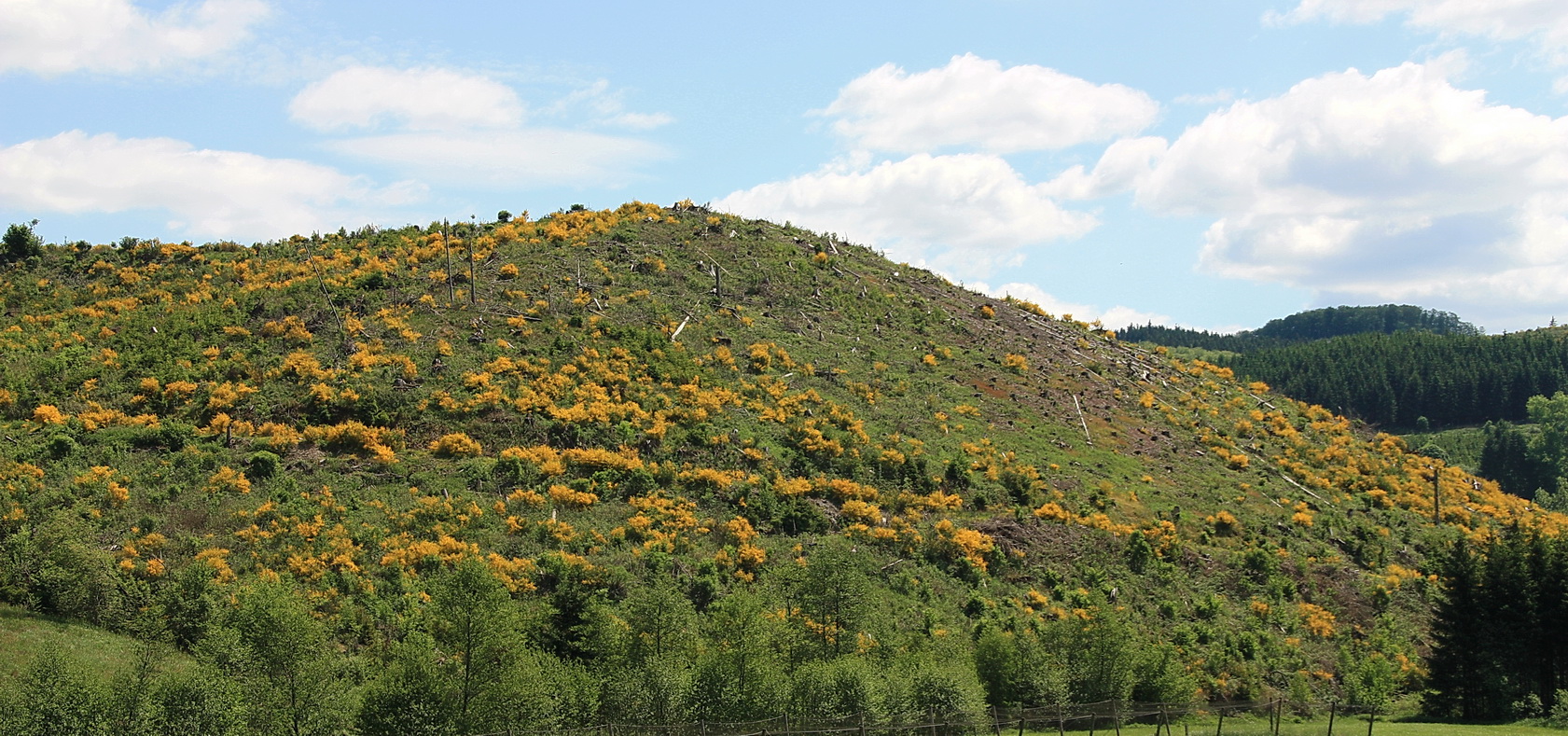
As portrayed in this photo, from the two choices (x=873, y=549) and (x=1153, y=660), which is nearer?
(x=1153, y=660)

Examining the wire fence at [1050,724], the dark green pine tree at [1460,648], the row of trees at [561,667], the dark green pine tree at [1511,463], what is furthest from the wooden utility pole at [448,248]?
the dark green pine tree at [1511,463]

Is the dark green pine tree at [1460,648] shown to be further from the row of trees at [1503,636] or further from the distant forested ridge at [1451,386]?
the distant forested ridge at [1451,386]

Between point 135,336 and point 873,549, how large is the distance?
50053 mm

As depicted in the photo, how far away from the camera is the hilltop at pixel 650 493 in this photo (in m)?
38.7

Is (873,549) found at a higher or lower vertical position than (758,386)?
lower

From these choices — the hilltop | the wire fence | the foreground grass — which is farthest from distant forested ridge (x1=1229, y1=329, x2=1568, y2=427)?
the foreground grass

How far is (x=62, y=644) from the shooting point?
38.0 m

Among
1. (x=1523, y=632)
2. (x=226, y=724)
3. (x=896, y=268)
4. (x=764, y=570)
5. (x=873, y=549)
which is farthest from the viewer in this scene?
(x=896, y=268)

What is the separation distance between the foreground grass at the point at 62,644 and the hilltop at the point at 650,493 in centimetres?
115

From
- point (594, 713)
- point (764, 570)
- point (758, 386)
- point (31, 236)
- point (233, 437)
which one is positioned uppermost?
point (31, 236)

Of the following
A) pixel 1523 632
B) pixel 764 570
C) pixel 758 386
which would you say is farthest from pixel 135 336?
pixel 1523 632

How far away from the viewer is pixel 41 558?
43531 mm

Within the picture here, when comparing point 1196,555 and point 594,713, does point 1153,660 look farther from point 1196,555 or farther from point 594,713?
point 594,713

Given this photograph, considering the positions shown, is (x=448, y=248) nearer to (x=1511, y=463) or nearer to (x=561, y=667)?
(x=561, y=667)
